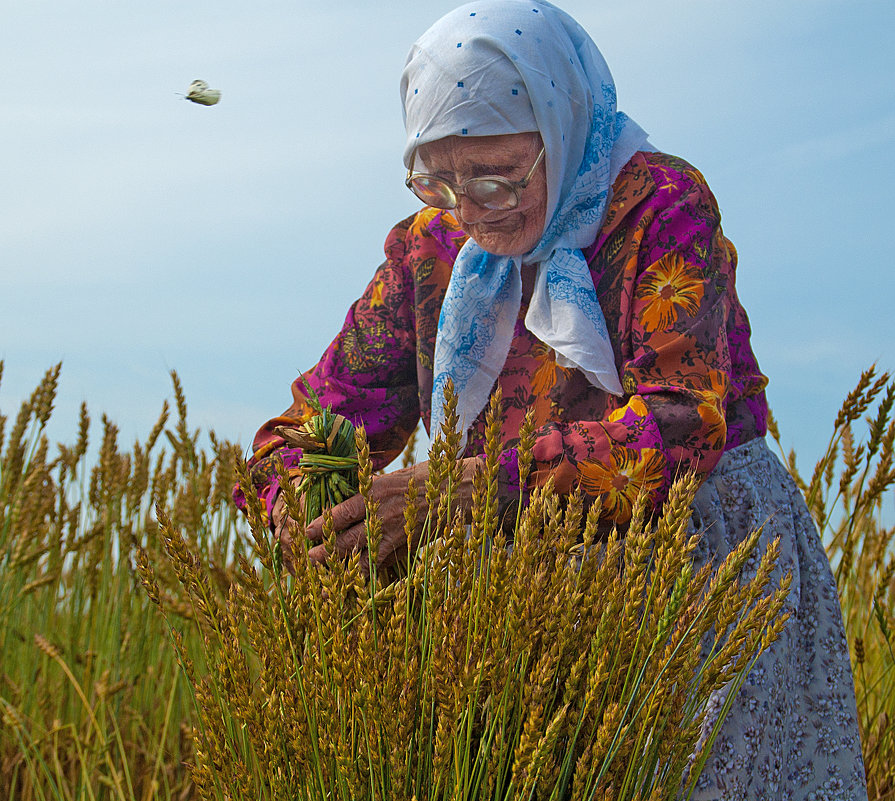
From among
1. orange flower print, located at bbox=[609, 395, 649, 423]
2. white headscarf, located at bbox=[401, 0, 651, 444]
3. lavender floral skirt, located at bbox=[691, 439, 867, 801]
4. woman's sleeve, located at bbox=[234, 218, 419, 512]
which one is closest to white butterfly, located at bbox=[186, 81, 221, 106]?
white headscarf, located at bbox=[401, 0, 651, 444]

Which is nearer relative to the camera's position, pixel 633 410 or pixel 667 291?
pixel 633 410

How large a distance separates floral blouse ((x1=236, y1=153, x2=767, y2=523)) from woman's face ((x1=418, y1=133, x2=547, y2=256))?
0.46 feet

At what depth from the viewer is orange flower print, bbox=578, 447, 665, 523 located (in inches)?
57.4

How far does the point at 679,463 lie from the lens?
1.49m

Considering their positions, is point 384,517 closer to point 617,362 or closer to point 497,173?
point 617,362

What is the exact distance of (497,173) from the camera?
5.70ft

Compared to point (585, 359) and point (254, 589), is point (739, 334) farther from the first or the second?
point (254, 589)

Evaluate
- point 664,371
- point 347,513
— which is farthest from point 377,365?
point 664,371

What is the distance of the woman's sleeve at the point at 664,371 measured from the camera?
1468mm

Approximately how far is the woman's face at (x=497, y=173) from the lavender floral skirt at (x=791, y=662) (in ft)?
1.98

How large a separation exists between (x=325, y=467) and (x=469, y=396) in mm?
464

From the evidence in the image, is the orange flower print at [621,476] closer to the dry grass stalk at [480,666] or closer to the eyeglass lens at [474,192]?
the dry grass stalk at [480,666]

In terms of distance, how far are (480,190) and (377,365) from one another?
535 mm

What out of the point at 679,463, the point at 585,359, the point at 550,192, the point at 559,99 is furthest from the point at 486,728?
the point at 559,99
